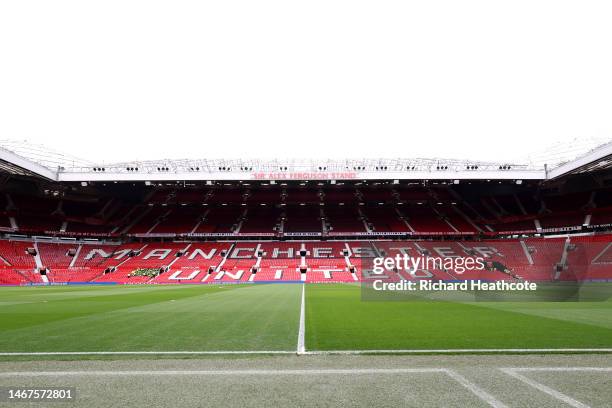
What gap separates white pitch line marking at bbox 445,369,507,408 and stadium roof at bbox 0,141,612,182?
44825mm

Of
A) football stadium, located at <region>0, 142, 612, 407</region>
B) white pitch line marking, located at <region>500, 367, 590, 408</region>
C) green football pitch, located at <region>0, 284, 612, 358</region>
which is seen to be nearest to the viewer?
white pitch line marking, located at <region>500, 367, 590, 408</region>

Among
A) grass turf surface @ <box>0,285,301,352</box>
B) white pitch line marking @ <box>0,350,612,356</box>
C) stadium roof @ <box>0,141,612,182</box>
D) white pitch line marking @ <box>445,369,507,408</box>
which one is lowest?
grass turf surface @ <box>0,285,301,352</box>

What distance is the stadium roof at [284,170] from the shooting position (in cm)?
4809

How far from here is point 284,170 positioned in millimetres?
50938

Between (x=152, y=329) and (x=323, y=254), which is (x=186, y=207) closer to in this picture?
(x=323, y=254)

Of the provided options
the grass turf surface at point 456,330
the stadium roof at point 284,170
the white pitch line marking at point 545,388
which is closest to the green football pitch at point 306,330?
the grass turf surface at point 456,330

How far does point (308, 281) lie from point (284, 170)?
47.5 ft

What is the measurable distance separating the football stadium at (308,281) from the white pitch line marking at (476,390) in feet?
0.10

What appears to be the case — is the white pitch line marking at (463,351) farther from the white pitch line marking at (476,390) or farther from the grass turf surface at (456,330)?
the white pitch line marking at (476,390)

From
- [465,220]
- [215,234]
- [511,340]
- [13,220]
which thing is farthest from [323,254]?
[511,340]

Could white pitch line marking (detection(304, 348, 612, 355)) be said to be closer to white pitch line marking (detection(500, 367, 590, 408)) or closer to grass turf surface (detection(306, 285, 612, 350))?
grass turf surface (detection(306, 285, 612, 350))

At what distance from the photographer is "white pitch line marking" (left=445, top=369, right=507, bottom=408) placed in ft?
13.0

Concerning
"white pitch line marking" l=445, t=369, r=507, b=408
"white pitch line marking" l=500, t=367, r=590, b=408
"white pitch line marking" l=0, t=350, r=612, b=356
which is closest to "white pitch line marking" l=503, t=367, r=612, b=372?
"white pitch line marking" l=500, t=367, r=590, b=408

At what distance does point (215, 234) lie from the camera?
5900cm
